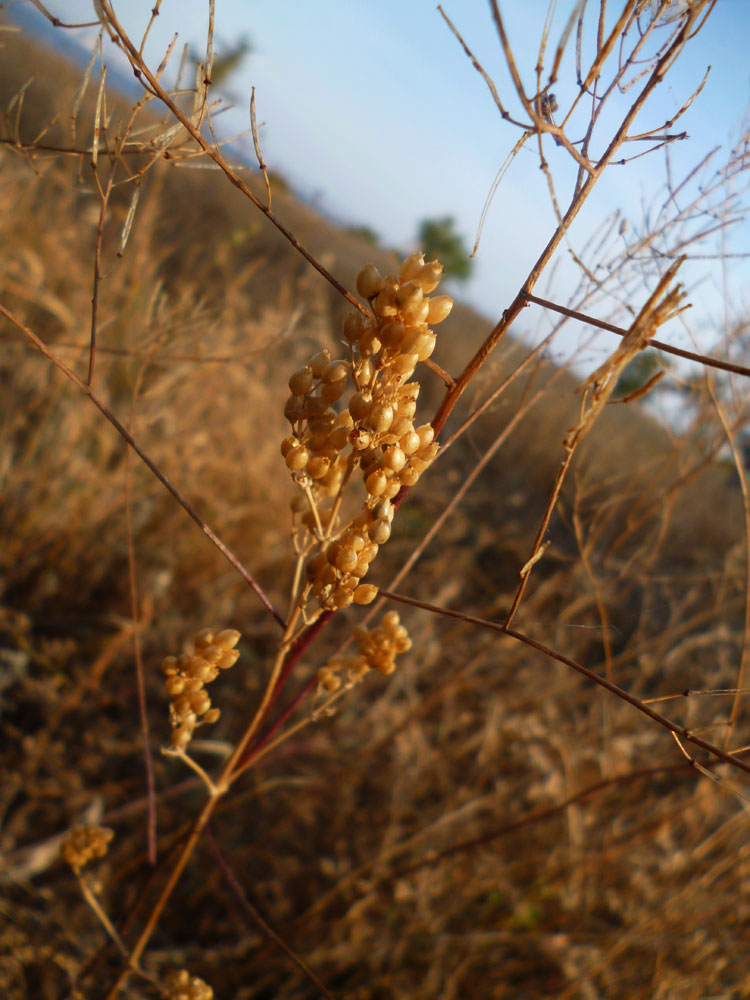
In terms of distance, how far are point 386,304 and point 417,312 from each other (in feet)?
0.08

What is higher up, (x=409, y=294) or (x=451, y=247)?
(x=451, y=247)

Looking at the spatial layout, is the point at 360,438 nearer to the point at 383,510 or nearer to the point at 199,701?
the point at 383,510

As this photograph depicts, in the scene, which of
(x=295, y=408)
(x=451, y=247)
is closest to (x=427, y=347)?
(x=295, y=408)

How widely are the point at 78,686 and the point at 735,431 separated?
1802 millimetres

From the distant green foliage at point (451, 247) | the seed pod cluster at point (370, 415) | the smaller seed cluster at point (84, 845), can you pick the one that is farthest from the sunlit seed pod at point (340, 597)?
the distant green foliage at point (451, 247)

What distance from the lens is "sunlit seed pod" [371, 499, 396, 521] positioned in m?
0.46

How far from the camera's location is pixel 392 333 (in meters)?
0.42

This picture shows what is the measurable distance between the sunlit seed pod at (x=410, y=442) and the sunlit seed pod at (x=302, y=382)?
0.09 meters

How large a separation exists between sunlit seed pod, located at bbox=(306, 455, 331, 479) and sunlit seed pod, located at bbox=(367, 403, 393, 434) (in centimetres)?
6

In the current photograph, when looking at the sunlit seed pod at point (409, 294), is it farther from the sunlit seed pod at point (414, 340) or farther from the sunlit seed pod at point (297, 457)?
the sunlit seed pod at point (297, 457)

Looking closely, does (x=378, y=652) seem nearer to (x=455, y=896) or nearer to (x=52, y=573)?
(x=455, y=896)

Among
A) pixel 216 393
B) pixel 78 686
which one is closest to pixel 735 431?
pixel 78 686

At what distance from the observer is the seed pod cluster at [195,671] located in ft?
1.84

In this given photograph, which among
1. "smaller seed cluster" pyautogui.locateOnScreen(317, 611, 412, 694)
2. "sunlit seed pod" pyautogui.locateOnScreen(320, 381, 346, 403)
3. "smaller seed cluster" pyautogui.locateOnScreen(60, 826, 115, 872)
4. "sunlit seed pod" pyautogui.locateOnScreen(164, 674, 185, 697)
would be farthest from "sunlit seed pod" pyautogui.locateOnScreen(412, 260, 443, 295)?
"smaller seed cluster" pyautogui.locateOnScreen(60, 826, 115, 872)
